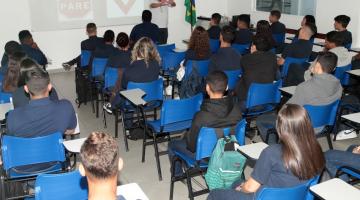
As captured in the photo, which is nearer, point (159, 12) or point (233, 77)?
point (233, 77)

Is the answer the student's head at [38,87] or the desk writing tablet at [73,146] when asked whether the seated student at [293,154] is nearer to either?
the desk writing tablet at [73,146]

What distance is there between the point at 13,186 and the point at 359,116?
115 inches

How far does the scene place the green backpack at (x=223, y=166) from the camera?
122 inches

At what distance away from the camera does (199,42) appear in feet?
18.9

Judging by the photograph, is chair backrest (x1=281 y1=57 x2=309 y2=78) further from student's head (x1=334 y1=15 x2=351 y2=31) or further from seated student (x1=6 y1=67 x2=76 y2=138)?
seated student (x1=6 y1=67 x2=76 y2=138)

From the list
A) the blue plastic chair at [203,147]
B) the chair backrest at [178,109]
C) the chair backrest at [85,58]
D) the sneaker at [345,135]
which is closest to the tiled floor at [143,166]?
the sneaker at [345,135]

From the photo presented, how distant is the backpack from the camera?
5016 mm

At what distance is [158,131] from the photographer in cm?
406

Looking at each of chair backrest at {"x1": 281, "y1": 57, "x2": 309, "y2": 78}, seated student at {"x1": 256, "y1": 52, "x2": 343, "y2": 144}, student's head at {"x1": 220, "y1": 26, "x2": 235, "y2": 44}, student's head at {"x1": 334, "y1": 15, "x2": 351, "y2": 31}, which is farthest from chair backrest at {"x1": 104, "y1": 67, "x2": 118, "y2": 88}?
student's head at {"x1": 334, "y1": 15, "x2": 351, "y2": 31}

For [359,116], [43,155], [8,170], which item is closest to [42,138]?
[43,155]

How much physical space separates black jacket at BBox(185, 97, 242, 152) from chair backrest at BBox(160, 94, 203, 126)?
618mm

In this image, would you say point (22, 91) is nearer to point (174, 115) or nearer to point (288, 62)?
point (174, 115)

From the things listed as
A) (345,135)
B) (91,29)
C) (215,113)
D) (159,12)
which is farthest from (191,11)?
(215,113)

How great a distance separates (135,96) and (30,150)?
1394 millimetres
